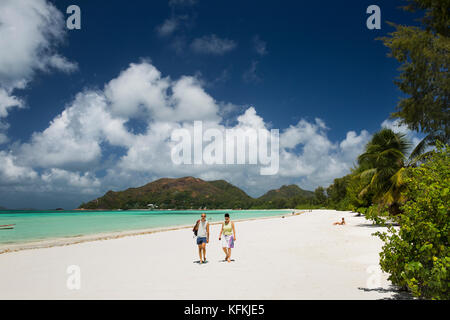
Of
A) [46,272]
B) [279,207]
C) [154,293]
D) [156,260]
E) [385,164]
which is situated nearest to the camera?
[154,293]

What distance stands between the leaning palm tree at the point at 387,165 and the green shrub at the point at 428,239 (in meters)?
17.8

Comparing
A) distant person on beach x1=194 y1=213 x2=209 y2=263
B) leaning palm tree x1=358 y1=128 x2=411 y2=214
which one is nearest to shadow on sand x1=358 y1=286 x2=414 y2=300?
distant person on beach x1=194 y1=213 x2=209 y2=263

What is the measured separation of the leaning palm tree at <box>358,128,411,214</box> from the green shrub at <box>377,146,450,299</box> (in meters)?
17.8

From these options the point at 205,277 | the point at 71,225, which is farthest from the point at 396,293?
the point at 71,225

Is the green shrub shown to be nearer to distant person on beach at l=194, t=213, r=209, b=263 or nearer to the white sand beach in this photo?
the white sand beach

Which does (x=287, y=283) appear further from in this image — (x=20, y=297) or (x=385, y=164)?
(x=385, y=164)

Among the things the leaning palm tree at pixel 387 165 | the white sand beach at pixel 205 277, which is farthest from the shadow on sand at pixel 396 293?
the leaning palm tree at pixel 387 165

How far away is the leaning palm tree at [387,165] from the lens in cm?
2084

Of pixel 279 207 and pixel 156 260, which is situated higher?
pixel 156 260

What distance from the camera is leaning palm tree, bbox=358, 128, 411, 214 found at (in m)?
20.8

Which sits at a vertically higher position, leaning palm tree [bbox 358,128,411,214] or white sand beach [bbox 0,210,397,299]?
leaning palm tree [bbox 358,128,411,214]
